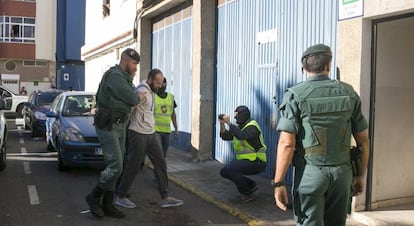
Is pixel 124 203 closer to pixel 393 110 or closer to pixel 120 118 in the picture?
pixel 120 118

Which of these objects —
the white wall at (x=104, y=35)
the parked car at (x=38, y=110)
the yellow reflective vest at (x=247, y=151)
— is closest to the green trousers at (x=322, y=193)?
the yellow reflective vest at (x=247, y=151)

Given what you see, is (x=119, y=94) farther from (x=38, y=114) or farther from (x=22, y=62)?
(x=22, y=62)

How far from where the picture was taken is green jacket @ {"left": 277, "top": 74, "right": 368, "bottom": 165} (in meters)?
3.68

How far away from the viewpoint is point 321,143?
3.68m

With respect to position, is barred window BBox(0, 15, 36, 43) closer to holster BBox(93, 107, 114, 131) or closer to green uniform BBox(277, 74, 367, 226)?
holster BBox(93, 107, 114, 131)

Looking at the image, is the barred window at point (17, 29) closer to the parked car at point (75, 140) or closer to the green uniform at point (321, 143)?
the parked car at point (75, 140)

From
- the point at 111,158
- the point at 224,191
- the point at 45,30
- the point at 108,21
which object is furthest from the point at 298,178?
the point at 45,30

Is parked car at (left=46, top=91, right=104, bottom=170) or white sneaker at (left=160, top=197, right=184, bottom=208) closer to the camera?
white sneaker at (left=160, top=197, right=184, bottom=208)

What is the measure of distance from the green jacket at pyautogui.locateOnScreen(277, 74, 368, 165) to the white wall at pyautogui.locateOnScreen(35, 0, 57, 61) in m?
42.6

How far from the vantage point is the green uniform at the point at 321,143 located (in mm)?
3660

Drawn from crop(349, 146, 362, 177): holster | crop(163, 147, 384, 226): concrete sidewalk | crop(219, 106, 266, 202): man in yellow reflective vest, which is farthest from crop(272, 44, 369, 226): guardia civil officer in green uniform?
crop(219, 106, 266, 202): man in yellow reflective vest

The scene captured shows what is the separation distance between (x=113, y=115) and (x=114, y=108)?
9 cm

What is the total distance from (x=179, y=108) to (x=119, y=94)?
24.0ft

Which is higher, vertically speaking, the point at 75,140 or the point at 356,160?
the point at 356,160
